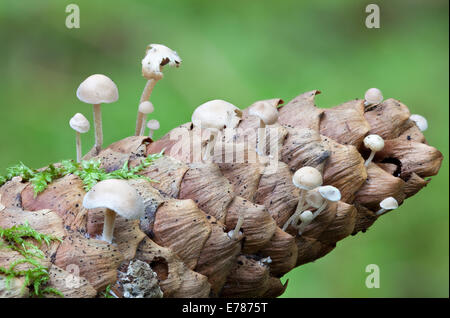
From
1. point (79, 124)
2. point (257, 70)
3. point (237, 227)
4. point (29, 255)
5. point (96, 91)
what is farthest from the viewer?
point (257, 70)

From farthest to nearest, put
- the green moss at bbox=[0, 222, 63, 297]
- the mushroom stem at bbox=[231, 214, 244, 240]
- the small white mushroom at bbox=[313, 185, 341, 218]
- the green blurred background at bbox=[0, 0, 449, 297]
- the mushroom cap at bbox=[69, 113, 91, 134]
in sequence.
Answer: the green blurred background at bbox=[0, 0, 449, 297], the mushroom cap at bbox=[69, 113, 91, 134], the small white mushroom at bbox=[313, 185, 341, 218], the mushroom stem at bbox=[231, 214, 244, 240], the green moss at bbox=[0, 222, 63, 297]

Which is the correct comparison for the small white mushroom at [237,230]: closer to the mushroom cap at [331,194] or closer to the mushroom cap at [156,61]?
the mushroom cap at [331,194]

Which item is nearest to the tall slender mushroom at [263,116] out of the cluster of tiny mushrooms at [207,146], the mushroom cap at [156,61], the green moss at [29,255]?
the cluster of tiny mushrooms at [207,146]

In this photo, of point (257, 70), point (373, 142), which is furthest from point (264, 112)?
point (257, 70)

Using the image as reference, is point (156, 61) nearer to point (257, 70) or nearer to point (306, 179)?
point (306, 179)

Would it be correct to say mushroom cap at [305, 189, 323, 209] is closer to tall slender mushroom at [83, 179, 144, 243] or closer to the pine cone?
the pine cone

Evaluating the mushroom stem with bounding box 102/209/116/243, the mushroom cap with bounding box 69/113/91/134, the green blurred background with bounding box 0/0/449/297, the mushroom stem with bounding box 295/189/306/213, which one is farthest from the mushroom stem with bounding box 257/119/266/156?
the green blurred background with bounding box 0/0/449/297

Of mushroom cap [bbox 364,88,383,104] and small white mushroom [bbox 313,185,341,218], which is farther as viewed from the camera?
mushroom cap [bbox 364,88,383,104]
